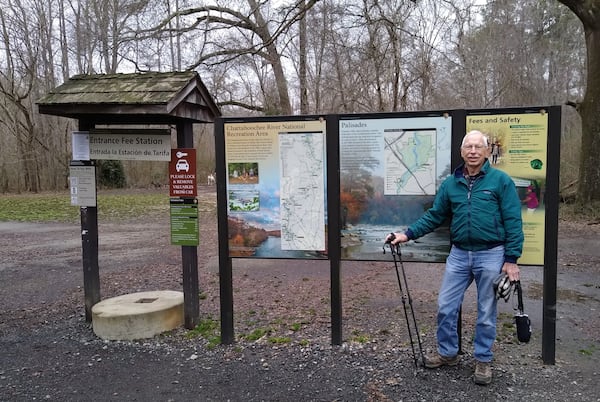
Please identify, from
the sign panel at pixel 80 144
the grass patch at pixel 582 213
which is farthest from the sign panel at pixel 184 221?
the grass patch at pixel 582 213

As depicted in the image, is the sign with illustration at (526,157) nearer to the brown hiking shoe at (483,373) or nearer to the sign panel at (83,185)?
the brown hiking shoe at (483,373)

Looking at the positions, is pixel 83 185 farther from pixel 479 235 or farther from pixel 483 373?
pixel 483 373

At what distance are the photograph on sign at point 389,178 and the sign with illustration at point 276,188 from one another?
0.24 m

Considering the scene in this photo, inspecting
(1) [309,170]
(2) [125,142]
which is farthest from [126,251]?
(1) [309,170]

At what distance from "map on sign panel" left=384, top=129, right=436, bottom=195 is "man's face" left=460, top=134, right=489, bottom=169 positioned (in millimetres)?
502

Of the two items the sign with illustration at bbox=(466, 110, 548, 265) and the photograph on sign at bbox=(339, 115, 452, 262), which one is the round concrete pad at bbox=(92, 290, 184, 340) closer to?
the photograph on sign at bbox=(339, 115, 452, 262)

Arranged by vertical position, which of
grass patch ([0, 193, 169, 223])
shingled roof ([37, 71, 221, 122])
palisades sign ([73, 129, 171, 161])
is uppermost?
shingled roof ([37, 71, 221, 122])

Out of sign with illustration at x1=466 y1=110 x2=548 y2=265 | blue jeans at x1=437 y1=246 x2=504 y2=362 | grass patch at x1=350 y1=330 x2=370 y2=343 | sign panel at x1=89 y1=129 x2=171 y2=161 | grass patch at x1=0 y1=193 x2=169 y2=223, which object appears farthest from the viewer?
grass patch at x1=0 y1=193 x2=169 y2=223

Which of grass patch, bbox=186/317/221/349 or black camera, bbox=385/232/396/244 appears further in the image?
grass patch, bbox=186/317/221/349

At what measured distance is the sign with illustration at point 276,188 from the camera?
171 inches

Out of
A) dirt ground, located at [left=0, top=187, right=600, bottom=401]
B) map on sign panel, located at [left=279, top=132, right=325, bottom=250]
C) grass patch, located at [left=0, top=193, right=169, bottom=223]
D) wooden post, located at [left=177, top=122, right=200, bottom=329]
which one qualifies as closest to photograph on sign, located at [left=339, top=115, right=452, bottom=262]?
map on sign panel, located at [left=279, top=132, right=325, bottom=250]

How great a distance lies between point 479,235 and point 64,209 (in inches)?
687

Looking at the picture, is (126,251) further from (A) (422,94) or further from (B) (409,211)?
(A) (422,94)

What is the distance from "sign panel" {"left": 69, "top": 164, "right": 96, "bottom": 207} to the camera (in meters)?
5.13
